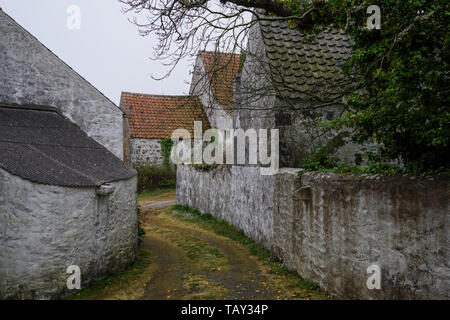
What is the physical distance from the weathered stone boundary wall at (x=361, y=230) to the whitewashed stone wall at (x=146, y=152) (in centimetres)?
1339

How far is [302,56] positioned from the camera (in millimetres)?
9438

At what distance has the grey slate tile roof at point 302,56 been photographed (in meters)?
8.78

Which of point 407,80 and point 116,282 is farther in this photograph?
point 116,282

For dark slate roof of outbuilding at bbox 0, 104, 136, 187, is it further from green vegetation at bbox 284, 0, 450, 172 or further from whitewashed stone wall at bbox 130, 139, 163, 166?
whitewashed stone wall at bbox 130, 139, 163, 166

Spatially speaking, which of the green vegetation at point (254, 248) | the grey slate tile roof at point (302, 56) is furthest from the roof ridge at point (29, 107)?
the green vegetation at point (254, 248)

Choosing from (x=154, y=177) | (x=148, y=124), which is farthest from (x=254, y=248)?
(x=148, y=124)

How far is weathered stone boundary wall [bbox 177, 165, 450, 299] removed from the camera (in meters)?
3.97

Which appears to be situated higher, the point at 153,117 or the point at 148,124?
the point at 153,117

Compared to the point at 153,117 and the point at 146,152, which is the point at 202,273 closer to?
the point at 146,152

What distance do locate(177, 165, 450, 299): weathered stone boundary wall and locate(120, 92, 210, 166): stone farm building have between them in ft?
43.1

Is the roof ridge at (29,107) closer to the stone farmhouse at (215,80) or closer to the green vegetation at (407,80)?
the stone farmhouse at (215,80)

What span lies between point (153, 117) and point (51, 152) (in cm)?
Result: 1608

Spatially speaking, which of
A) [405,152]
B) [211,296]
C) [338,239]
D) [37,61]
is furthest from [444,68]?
[37,61]

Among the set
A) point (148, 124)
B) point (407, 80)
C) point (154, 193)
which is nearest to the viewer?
point (407, 80)
